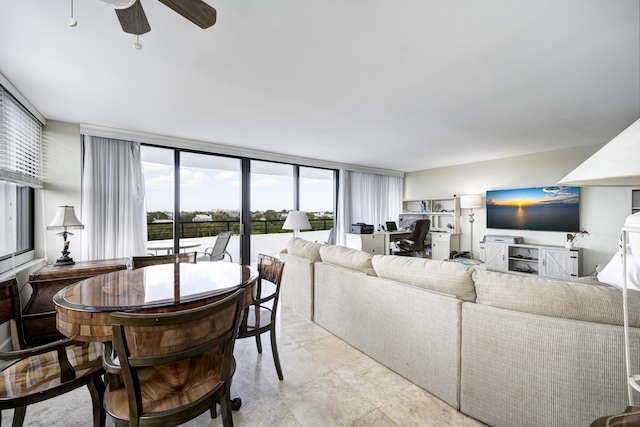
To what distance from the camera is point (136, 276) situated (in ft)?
5.76

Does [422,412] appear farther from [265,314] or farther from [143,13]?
[143,13]

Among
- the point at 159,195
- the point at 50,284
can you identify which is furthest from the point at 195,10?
the point at 159,195

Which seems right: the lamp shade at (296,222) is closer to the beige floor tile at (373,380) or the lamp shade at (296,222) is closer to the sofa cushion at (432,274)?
the sofa cushion at (432,274)

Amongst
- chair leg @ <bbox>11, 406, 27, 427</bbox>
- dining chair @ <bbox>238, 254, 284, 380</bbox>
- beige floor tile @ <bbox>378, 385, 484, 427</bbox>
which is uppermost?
dining chair @ <bbox>238, 254, 284, 380</bbox>

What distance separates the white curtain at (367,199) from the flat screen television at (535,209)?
227 centimetres

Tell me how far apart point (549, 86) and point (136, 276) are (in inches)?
146

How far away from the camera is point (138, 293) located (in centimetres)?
141

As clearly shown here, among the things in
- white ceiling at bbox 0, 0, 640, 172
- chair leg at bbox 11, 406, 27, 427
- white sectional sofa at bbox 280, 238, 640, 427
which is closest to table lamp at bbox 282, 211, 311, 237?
white ceiling at bbox 0, 0, 640, 172

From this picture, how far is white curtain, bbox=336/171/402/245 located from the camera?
6.14 m

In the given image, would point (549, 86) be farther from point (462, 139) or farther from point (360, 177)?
point (360, 177)

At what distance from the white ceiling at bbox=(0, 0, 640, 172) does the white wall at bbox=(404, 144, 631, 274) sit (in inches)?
45.9

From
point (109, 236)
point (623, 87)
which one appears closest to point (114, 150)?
point (109, 236)

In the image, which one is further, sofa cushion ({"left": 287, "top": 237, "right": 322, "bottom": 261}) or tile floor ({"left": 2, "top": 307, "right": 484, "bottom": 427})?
sofa cushion ({"left": 287, "top": 237, "right": 322, "bottom": 261})

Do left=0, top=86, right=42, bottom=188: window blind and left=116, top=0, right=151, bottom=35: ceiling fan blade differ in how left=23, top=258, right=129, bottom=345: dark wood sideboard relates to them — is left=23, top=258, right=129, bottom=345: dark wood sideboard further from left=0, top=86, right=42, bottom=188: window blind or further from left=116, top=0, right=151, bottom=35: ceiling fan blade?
left=116, top=0, right=151, bottom=35: ceiling fan blade
